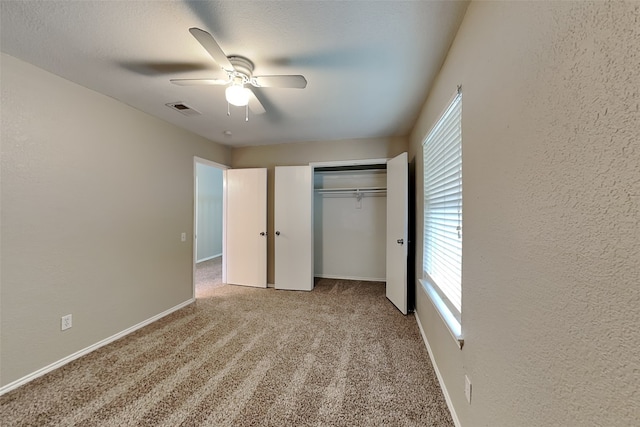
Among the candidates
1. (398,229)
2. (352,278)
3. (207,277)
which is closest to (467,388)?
(398,229)

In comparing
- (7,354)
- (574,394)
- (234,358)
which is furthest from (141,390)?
(574,394)

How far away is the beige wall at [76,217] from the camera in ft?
5.82

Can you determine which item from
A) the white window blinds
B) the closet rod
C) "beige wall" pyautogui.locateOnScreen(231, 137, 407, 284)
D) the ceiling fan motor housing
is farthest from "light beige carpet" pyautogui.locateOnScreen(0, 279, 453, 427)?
the ceiling fan motor housing

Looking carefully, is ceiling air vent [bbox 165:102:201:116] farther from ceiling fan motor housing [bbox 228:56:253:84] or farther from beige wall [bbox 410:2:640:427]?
beige wall [bbox 410:2:640:427]

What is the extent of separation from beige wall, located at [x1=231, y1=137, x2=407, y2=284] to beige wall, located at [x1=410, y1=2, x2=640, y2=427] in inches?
98.9

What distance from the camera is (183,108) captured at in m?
2.60

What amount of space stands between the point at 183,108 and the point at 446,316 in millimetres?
3165

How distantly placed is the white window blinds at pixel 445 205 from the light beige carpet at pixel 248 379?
0.73 metres

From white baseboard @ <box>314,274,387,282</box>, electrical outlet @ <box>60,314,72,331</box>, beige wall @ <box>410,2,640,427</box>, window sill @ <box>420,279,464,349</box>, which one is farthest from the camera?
white baseboard @ <box>314,274,387,282</box>

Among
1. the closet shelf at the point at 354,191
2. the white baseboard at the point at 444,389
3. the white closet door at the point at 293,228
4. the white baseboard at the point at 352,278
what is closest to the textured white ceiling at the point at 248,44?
the white closet door at the point at 293,228

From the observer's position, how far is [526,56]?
2.65 ft

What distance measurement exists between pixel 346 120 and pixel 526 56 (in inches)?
91.9

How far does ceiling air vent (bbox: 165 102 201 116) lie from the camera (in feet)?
8.16

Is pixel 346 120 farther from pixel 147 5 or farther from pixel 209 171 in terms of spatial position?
pixel 209 171
